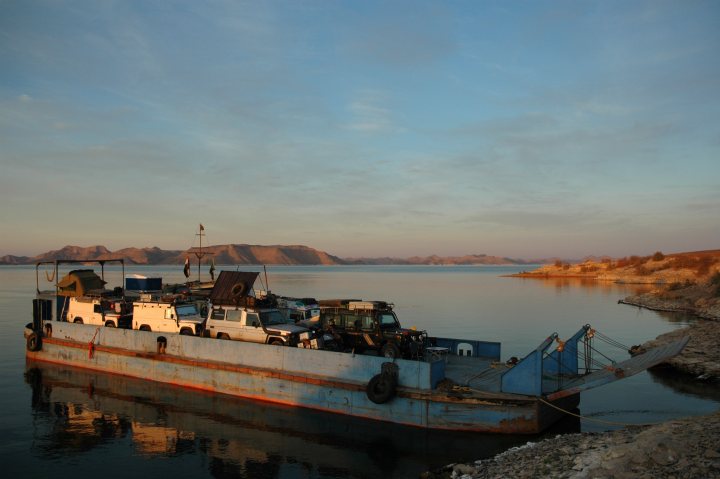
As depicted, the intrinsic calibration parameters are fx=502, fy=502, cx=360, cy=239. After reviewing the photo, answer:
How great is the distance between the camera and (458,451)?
14.8 meters

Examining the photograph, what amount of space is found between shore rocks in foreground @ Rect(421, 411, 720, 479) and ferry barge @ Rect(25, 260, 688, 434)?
174 cm

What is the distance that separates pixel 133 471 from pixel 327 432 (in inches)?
230

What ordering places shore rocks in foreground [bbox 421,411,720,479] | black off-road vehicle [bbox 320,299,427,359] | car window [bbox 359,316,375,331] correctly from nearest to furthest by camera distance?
1. shore rocks in foreground [bbox 421,411,720,479]
2. black off-road vehicle [bbox 320,299,427,359]
3. car window [bbox 359,316,375,331]

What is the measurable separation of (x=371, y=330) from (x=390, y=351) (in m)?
1.31

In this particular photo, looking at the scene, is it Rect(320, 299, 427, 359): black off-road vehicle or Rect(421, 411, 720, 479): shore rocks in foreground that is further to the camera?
Rect(320, 299, 427, 359): black off-road vehicle

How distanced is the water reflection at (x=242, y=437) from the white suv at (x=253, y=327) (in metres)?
2.43

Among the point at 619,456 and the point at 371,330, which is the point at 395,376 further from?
the point at 619,456

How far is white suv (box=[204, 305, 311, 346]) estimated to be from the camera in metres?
19.2

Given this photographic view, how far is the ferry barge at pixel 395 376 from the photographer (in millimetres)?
15453

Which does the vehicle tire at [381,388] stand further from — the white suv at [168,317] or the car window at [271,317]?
the white suv at [168,317]

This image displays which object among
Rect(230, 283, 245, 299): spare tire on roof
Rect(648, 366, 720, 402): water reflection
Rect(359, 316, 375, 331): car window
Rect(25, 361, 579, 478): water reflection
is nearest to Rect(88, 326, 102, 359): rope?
Rect(25, 361, 579, 478): water reflection

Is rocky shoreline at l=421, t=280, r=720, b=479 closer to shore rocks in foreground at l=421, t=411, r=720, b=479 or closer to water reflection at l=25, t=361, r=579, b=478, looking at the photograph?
shore rocks in foreground at l=421, t=411, r=720, b=479

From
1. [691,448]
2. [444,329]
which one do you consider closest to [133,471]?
[691,448]

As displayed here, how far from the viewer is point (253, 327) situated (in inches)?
786
